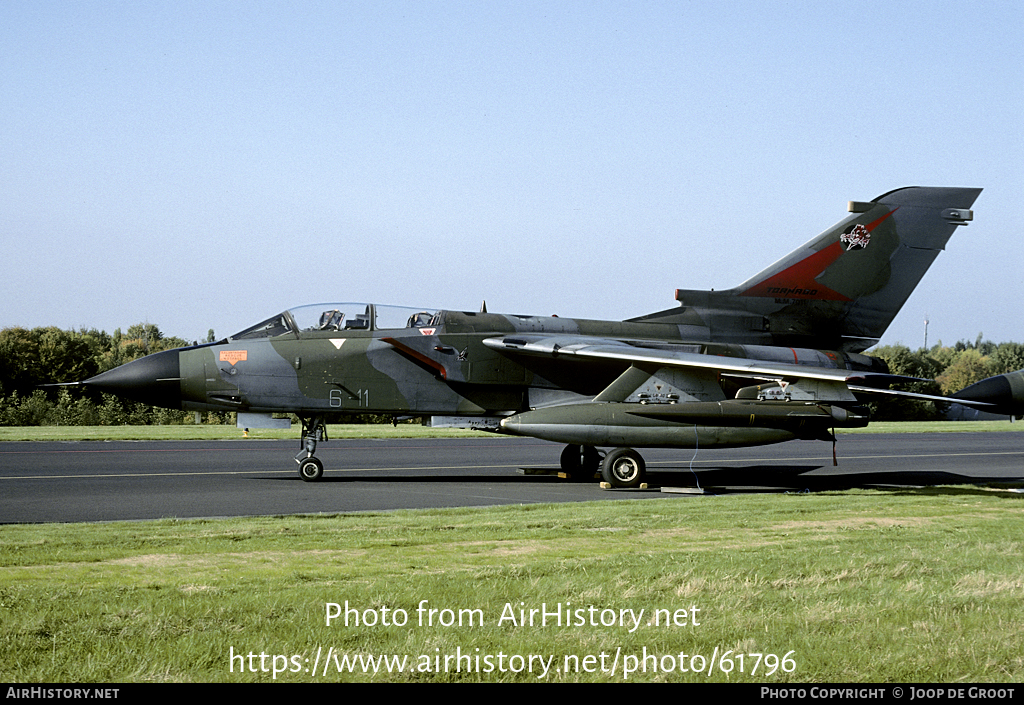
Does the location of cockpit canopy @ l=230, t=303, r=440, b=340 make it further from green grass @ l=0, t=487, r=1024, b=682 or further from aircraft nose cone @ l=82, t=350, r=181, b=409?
green grass @ l=0, t=487, r=1024, b=682

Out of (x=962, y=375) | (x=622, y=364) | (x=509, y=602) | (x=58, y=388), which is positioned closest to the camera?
(x=509, y=602)

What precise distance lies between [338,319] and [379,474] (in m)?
3.30

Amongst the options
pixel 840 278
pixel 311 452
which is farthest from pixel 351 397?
pixel 840 278

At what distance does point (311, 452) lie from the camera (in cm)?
1769

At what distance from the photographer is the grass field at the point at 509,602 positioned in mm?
5145

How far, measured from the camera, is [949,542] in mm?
9914

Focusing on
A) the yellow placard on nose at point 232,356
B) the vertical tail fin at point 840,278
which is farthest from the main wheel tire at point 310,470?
the vertical tail fin at point 840,278

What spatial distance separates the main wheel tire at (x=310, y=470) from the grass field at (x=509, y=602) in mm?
6083

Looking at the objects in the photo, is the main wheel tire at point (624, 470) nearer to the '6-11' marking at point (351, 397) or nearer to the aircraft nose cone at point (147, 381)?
the '6-11' marking at point (351, 397)

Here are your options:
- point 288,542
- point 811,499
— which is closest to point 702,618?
point 288,542

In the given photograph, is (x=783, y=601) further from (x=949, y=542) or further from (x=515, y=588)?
(x=949, y=542)

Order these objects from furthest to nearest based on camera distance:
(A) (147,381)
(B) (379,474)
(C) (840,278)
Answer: (C) (840,278)
(B) (379,474)
(A) (147,381)

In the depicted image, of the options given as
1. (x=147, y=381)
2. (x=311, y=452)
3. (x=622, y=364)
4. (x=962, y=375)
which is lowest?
(x=311, y=452)

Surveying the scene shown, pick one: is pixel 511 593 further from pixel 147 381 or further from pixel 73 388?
pixel 73 388
